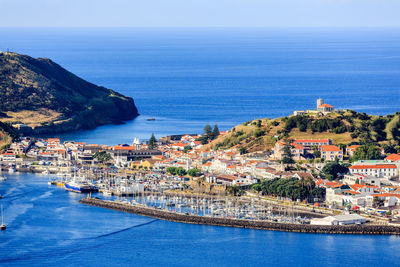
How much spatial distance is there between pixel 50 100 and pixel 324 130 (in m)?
51.3

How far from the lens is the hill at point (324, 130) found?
87.8m

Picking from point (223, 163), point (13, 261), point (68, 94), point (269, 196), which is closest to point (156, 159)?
point (223, 163)

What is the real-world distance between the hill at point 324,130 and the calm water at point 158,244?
26827mm

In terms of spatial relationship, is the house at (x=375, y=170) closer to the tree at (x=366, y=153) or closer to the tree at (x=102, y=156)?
the tree at (x=366, y=153)

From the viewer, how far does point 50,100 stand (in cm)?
12756

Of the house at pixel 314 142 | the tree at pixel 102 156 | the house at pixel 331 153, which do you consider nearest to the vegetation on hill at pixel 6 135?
the tree at pixel 102 156

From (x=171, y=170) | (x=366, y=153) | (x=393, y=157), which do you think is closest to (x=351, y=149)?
(x=366, y=153)

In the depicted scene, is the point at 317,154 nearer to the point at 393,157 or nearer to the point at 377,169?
the point at 393,157

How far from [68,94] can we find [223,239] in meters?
79.9

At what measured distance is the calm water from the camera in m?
54.6

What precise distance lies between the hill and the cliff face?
33.2m

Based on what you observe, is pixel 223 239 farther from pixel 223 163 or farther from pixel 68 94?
pixel 68 94

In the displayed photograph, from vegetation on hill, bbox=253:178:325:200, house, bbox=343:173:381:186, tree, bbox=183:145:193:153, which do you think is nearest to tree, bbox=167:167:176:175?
Result: tree, bbox=183:145:193:153

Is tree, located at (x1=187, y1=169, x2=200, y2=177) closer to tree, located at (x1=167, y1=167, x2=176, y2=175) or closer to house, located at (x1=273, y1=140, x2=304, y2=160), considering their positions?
tree, located at (x1=167, y1=167, x2=176, y2=175)
